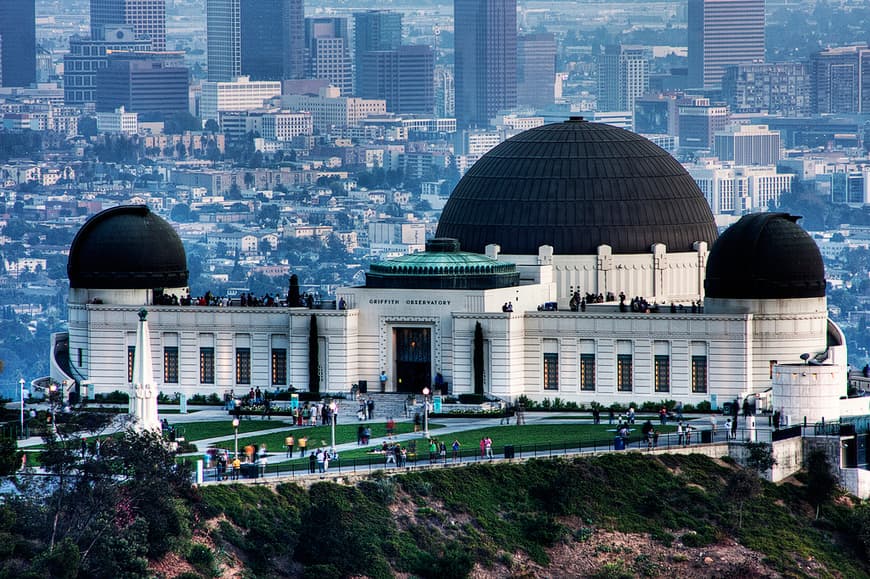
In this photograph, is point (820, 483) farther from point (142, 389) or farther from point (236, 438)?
point (142, 389)

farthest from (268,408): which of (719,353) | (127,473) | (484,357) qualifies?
(127,473)

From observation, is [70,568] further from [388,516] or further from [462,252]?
[462,252]

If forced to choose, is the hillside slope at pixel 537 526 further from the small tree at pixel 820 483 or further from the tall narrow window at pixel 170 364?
the tall narrow window at pixel 170 364

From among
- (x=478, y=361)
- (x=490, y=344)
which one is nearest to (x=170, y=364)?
(x=478, y=361)

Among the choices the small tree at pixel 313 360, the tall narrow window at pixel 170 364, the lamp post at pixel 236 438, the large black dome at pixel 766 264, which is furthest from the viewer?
the tall narrow window at pixel 170 364

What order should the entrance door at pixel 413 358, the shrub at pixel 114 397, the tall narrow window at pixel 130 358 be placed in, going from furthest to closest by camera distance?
1. the tall narrow window at pixel 130 358
2. the shrub at pixel 114 397
3. the entrance door at pixel 413 358

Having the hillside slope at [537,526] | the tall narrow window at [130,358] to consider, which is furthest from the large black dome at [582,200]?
the hillside slope at [537,526]
